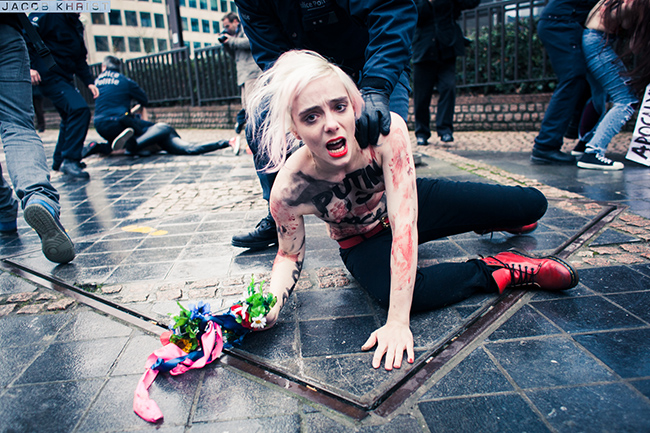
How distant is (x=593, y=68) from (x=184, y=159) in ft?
17.8

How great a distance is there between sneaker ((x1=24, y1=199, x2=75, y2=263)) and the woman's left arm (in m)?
2.01

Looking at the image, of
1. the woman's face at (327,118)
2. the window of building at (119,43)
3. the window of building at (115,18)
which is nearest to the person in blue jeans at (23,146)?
the woman's face at (327,118)

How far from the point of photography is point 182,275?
2615 mm

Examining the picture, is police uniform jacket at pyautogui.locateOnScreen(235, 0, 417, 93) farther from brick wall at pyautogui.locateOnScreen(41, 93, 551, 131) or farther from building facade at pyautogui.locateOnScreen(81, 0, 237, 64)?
building facade at pyautogui.locateOnScreen(81, 0, 237, 64)

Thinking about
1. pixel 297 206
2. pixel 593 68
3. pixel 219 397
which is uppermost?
pixel 593 68

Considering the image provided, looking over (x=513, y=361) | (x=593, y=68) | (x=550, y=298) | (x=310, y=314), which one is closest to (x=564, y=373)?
(x=513, y=361)

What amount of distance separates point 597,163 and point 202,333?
437cm

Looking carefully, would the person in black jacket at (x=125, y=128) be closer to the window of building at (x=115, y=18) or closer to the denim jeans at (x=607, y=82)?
the denim jeans at (x=607, y=82)

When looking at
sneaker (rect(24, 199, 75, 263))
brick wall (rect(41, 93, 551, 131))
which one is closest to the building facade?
brick wall (rect(41, 93, 551, 131))

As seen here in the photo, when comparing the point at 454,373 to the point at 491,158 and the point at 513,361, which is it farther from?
the point at 491,158

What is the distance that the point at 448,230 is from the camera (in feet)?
7.89

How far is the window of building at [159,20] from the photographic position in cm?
5704

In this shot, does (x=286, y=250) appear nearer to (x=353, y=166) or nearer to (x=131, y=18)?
(x=353, y=166)

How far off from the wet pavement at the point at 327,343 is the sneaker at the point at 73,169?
8.94 feet
